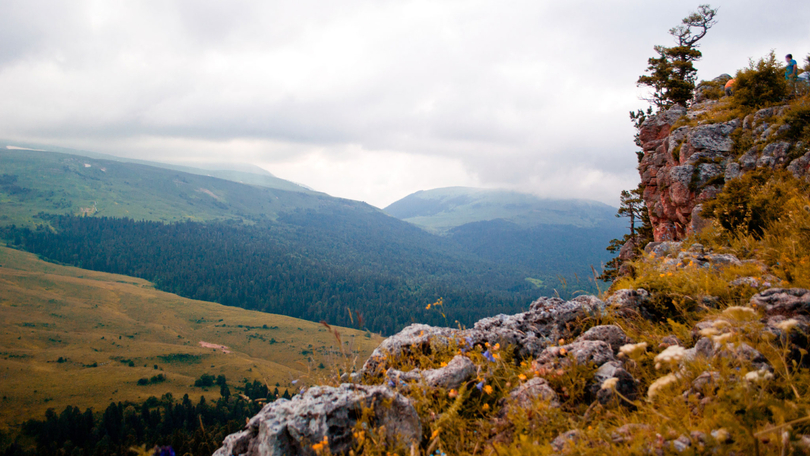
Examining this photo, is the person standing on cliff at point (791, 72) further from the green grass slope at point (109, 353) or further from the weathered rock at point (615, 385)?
the green grass slope at point (109, 353)

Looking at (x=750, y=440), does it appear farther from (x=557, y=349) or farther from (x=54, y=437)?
(x=54, y=437)

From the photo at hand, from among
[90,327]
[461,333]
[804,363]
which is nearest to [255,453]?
[461,333]

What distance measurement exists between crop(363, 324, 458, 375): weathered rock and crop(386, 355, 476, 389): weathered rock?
105cm

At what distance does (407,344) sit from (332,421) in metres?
2.71

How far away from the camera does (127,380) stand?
427 ft

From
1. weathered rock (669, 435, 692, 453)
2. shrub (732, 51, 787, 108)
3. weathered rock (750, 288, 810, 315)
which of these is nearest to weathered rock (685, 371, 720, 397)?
weathered rock (669, 435, 692, 453)

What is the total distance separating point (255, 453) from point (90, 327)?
241m

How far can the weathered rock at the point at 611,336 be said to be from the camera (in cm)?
532

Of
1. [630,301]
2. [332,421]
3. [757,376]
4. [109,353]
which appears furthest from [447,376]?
[109,353]

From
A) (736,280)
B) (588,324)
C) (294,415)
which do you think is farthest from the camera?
(588,324)

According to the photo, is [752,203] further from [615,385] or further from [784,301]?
[615,385]

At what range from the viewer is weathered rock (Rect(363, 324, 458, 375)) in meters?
6.49

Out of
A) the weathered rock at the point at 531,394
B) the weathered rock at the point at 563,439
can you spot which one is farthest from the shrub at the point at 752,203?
the weathered rock at the point at 563,439

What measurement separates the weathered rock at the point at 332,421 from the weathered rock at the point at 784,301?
14.7ft
